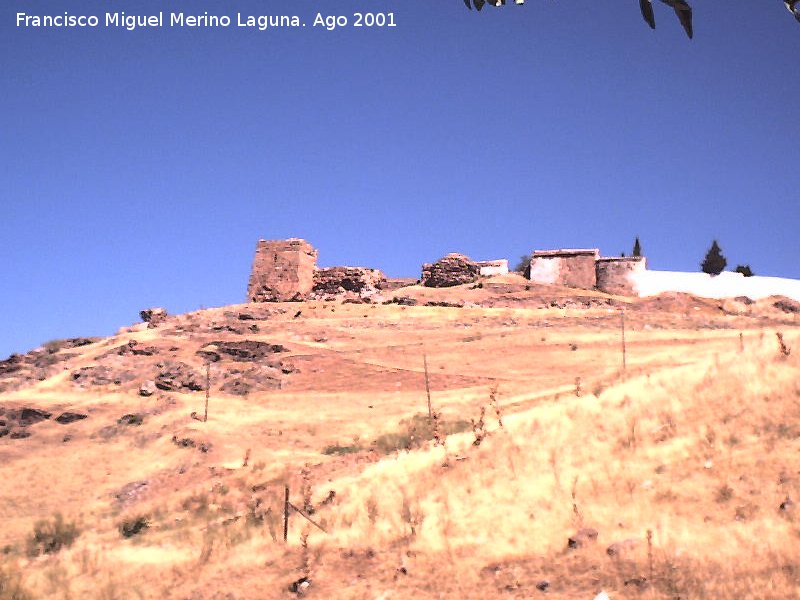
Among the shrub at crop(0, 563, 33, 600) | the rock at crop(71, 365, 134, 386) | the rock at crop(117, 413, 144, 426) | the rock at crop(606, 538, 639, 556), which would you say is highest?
the rock at crop(71, 365, 134, 386)

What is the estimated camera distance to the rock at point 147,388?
22672 millimetres

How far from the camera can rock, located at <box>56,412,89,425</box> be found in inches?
791

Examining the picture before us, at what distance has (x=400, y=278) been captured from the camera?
5188 cm

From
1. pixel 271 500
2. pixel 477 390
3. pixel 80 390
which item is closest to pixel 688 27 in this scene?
pixel 271 500

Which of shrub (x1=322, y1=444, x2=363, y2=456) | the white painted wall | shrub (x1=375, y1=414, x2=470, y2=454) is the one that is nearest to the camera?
shrub (x1=375, y1=414, x2=470, y2=454)

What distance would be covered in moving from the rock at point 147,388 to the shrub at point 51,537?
10966 millimetres

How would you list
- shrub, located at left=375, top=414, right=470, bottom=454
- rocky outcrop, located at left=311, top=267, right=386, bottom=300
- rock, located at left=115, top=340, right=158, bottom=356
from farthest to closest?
1. rocky outcrop, located at left=311, top=267, right=386, bottom=300
2. rock, located at left=115, top=340, right=158, bottom=356
3. shrub, located at left=375, top=414, right=470, bottom=454

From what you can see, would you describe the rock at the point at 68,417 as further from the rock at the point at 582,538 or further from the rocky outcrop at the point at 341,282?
the rocky outcrop at the point at 341,282

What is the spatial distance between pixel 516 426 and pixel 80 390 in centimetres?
1786

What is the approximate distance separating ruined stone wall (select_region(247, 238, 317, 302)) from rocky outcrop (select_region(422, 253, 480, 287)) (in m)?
8.96

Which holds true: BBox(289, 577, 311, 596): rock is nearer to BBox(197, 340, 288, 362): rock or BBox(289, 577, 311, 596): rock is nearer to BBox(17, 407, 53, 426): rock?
BBox(17, 407, 53, 426): rock

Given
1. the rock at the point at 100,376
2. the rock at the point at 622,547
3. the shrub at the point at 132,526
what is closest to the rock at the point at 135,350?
the rock at the point at 100,376

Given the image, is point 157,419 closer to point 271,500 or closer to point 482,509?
point 271,500

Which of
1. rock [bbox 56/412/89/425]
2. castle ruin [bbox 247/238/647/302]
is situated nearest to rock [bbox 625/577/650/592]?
rock [bbox 56/412/89/425]
